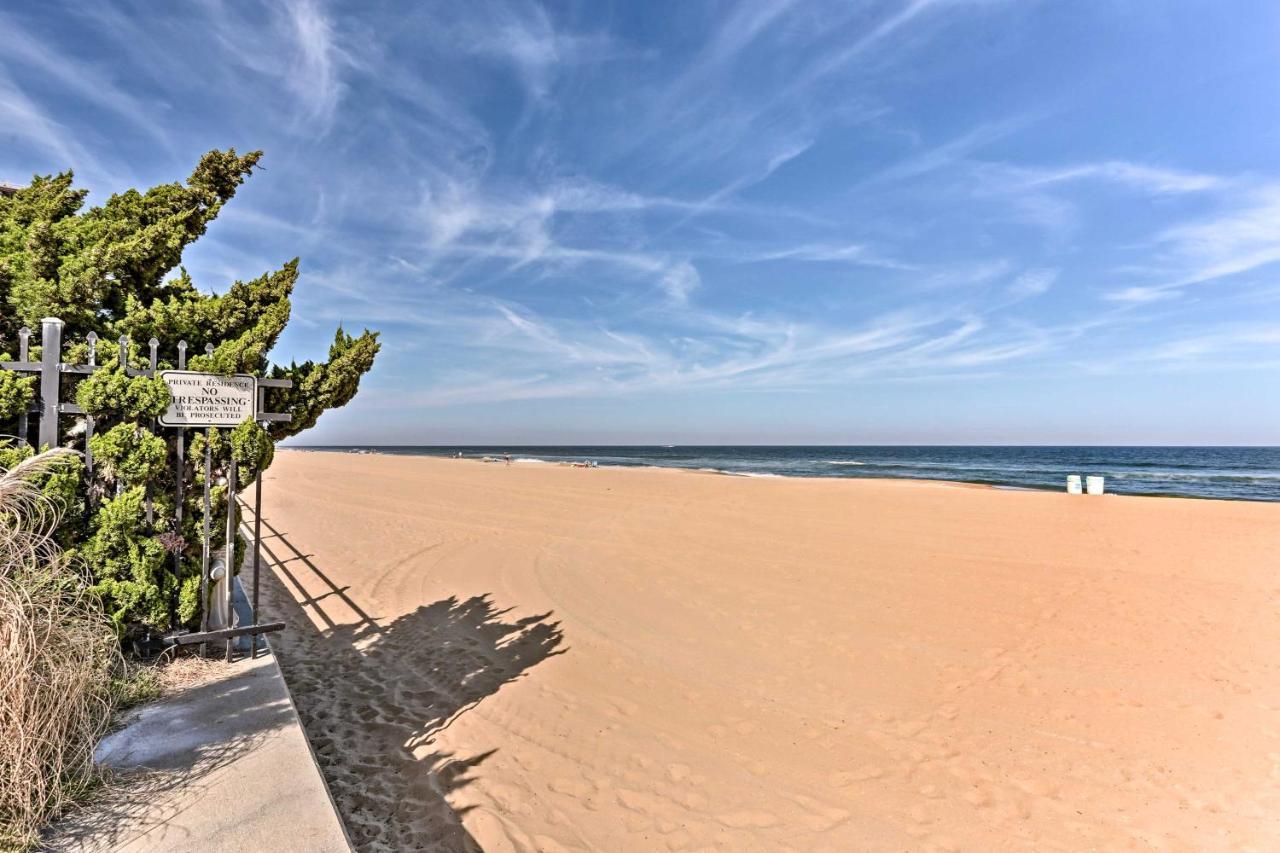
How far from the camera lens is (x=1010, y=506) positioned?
17.9 metres

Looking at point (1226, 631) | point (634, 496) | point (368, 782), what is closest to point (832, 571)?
point (1226, 631)

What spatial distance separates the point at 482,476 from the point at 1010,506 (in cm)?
2304

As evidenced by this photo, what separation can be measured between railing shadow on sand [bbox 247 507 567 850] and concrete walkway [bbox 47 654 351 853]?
1.97 feet

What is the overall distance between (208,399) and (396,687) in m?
3.05

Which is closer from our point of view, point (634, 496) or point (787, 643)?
point (787, 643)

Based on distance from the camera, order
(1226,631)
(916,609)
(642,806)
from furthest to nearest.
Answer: (916,609)
(1226,631)
(642,806)

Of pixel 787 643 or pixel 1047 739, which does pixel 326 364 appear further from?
pixel 1047 739

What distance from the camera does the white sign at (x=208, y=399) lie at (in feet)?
14.7

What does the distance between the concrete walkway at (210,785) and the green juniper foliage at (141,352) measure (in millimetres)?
1223

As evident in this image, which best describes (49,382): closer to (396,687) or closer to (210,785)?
(210,785)

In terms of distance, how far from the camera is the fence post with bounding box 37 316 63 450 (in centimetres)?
405

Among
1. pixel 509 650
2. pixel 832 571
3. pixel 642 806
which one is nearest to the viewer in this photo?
pixel 642 806

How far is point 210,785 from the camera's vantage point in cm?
301

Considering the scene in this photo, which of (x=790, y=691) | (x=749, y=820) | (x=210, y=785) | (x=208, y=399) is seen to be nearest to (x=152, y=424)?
(x=208, y=399)
